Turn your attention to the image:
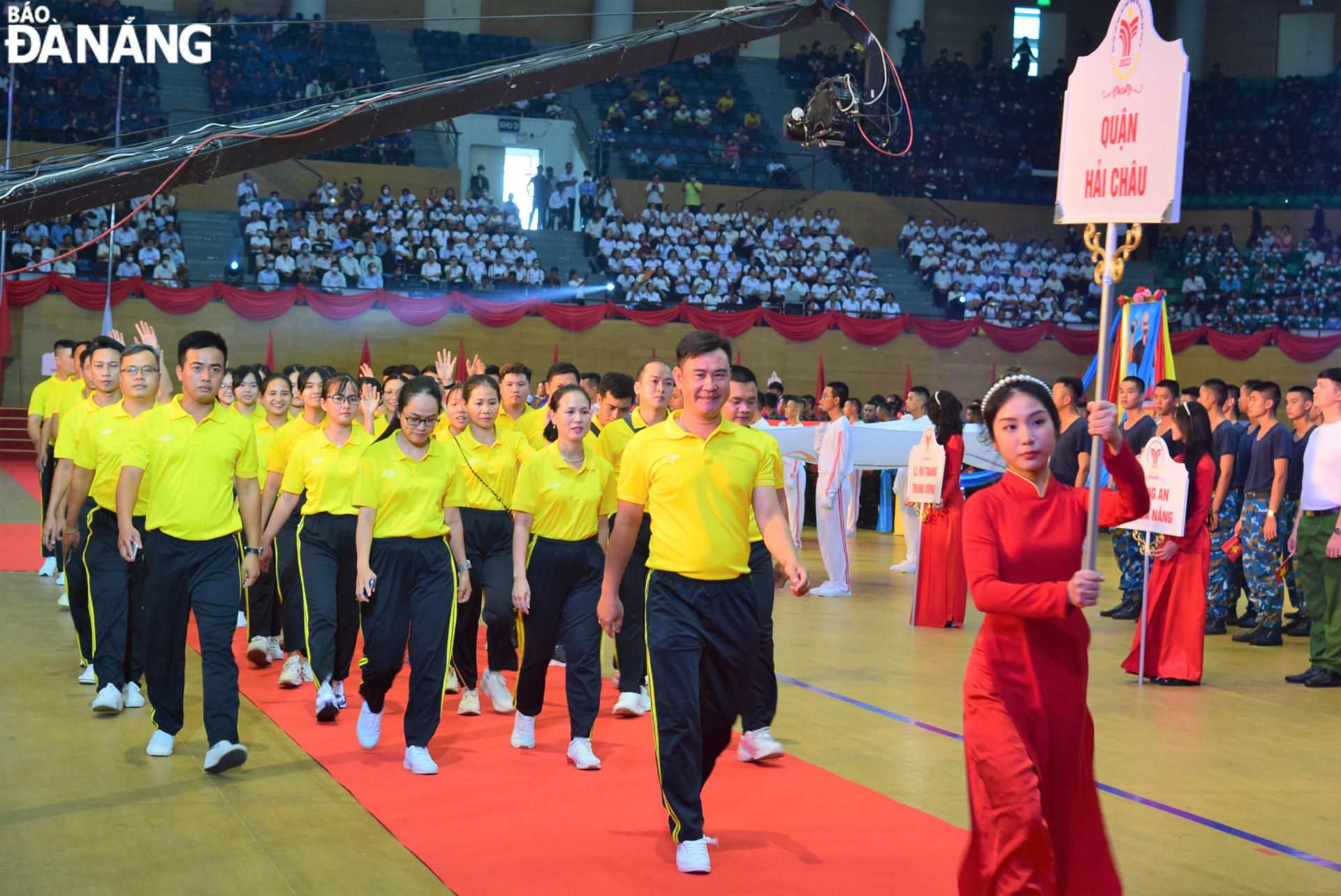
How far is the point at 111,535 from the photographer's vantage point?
19.5 feet

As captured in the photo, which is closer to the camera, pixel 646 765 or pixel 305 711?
pixel 646 765

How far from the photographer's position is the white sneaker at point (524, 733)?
5.64 meters

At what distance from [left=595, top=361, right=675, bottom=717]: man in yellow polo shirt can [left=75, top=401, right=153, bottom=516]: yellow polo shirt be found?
2.32 meters

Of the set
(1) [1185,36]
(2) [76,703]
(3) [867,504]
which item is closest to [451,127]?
(3) [867,504]

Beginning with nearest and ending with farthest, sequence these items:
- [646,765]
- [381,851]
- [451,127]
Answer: [381,851] < [646,765] < [451,127]

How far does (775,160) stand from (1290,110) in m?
12.2

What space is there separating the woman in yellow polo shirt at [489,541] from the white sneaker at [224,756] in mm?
1547

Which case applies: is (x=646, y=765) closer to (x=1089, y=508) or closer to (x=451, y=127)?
(x=1089, y=508)

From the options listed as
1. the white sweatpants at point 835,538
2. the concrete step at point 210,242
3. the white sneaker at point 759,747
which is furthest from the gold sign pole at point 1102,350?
the concrete step at point 210,242

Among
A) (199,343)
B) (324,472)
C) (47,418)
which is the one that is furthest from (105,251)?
(199,343)

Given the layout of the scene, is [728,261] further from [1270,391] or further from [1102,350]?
[1102,350]

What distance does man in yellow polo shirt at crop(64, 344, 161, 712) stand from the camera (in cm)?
583

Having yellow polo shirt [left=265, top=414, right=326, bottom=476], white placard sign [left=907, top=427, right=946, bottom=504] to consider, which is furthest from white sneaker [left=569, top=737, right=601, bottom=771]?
white placard sign [left=907, top=427, right=946, bottom=504]

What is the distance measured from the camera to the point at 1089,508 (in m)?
3.37
